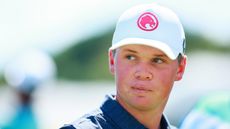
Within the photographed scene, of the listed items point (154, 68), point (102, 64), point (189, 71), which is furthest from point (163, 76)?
point (102, 64)

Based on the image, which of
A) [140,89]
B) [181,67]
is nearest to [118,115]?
[140,89]

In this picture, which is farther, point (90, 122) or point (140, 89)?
point (140, 89)

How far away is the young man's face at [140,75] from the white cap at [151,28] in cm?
6

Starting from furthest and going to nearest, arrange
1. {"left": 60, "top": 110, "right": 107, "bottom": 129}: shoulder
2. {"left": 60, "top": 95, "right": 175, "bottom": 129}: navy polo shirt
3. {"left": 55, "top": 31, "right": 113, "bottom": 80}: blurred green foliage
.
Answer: {"left": 55, "top": 31, "right": 113, "bottom": 80}: blurred green foliage < {"left": 60, "top": 95, "right": 175, "bottom": 129}: navy polo shirt < {"left": 60, "top": 110, "right": 107, "bottom": 129}: shoulder

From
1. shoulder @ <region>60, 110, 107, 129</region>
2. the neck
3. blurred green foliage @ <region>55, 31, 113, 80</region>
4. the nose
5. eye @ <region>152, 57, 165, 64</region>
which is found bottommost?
blurred green foliage @ <region>55, 31, 113, 80</region>

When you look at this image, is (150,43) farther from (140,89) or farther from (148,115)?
(148,115)

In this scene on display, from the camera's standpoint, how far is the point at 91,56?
122ft

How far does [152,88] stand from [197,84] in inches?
472

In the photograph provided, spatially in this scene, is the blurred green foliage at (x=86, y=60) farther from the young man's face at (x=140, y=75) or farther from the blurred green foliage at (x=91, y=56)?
the young man's face at (x=140, y=75)

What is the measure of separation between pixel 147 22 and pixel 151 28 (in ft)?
0.14

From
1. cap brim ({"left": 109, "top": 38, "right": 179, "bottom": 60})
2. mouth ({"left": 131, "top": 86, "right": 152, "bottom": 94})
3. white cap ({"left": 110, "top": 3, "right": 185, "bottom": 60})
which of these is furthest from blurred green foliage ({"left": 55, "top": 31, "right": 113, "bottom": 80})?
mouth ({"left": 131, "top": 86, "right": 152, "bottom": 94})

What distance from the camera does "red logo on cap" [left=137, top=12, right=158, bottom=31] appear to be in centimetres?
595

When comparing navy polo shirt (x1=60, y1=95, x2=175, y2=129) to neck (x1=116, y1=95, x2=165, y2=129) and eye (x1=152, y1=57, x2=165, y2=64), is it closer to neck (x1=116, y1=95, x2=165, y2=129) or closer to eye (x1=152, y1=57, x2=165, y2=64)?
neck (x1=116, y1=95, x2=165, y2=129)

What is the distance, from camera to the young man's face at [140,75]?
5.80 m
